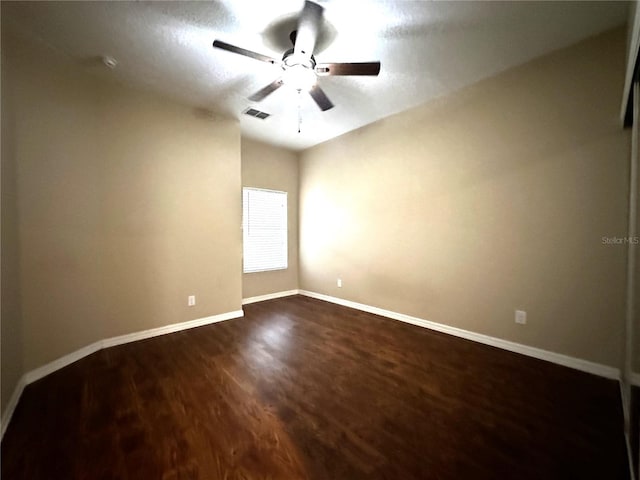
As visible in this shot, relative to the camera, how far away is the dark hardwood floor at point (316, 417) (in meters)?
1.27

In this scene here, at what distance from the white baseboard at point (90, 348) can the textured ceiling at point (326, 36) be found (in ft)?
8.92

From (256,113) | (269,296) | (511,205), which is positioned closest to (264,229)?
(269,296)

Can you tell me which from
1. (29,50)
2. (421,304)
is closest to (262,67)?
(29,50)

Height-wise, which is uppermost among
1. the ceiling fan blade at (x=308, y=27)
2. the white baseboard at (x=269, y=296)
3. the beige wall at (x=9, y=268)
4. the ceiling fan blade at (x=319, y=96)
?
the ceiling fan blade at (x=308, y=27)

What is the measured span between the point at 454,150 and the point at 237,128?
2.88m

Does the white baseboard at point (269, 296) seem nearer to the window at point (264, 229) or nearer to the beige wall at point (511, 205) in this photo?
the window at point (264, 229)

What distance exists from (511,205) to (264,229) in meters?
3.60

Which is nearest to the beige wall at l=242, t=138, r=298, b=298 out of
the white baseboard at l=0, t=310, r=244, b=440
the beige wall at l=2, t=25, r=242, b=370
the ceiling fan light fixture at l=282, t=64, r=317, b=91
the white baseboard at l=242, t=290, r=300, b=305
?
the white baseboard at l=242, t=290, r=300, b=305

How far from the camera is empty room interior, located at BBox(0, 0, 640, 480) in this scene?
1.45m

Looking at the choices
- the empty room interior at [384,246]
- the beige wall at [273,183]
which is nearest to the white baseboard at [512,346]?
the empty room interior at [384,246]

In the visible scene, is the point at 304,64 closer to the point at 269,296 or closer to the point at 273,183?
the point at 273,183

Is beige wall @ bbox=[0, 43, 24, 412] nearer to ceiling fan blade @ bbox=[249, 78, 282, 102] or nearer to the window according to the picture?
ceiling fan blade @ bbox=[249, 78, 282, 102]

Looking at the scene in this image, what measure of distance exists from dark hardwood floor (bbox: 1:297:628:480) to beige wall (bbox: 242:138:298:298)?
6.46 feet

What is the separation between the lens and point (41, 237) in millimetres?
2066
